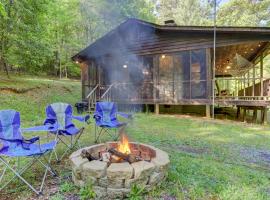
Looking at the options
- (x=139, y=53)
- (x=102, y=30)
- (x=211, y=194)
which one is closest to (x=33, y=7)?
(x=139, y=53)

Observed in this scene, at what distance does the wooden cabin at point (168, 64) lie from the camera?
870 centimetres

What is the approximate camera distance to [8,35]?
11.1 metres

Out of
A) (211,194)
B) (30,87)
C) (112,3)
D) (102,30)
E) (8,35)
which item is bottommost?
(211,194)

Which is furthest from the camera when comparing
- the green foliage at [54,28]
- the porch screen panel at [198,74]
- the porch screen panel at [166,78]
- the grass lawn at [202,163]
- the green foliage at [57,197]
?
the green foliage at [54,28]

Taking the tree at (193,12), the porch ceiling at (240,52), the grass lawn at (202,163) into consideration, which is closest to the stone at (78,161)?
the grass lawn at (202,163)

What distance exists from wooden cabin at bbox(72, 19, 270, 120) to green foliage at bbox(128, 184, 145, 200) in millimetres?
6875

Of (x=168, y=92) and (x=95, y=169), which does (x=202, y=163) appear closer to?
(x=95, y=169)

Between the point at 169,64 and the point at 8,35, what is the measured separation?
792 cm

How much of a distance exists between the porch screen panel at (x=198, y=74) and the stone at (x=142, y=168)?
7271 mm

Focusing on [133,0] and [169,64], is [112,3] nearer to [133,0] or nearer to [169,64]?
[133,0]

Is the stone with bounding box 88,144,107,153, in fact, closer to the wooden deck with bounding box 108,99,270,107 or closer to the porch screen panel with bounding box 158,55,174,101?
the wooden deck with bounding box 108,99,270,107

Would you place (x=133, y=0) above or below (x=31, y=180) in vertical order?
above

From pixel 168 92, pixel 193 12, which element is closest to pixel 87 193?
pixel 168 92

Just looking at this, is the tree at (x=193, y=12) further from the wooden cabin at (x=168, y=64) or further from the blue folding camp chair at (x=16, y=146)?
the blue folding camp chair at (x=16, y=146)
